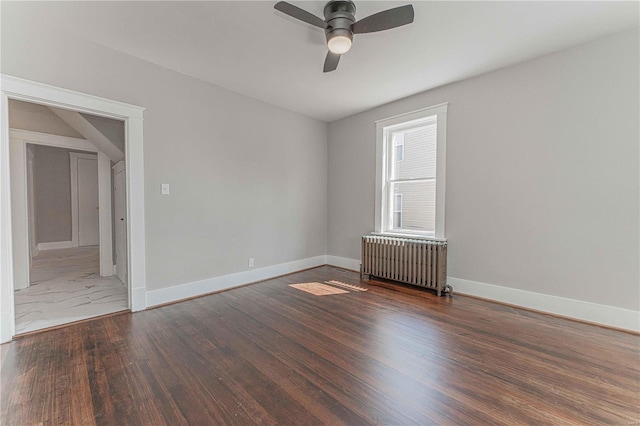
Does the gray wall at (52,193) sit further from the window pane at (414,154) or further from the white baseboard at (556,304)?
the white baseboard at (556,304)

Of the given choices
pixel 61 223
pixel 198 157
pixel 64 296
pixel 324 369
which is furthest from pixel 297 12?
pixel 61 223

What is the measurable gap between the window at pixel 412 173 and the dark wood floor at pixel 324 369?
4.93 ft

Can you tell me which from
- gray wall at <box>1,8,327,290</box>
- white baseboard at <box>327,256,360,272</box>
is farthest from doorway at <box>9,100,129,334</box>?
white baseboard at <box>327,256,360,272</box>

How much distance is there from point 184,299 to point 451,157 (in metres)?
3.94

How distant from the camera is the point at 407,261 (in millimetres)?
3771

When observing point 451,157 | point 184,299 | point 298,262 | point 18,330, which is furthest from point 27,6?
point 451,157

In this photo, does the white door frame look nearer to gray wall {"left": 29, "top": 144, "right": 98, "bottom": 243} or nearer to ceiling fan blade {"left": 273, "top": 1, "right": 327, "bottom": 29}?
ceiling fan blade {"left": 273, "top": 1, "right": 327, "bottom": 29}

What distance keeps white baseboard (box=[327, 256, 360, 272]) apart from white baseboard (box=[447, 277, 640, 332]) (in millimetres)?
1602

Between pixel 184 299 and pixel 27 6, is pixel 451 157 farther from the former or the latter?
pixel 27 6

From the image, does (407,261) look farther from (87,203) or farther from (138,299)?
(87,203)

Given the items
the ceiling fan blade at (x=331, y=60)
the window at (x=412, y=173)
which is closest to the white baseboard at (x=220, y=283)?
the window at (x=412, y=173)

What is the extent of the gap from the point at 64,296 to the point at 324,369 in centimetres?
358

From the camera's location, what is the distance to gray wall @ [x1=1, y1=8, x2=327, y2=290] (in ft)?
8.35

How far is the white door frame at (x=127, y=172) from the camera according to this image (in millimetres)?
2283
